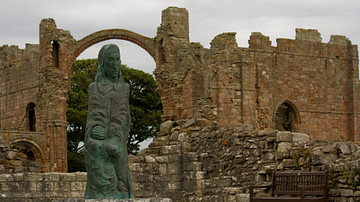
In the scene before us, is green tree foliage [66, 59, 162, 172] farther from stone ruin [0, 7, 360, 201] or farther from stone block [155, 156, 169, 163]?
stone block [155, 156, 169, 163]

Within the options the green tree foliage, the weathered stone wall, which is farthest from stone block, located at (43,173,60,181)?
the green tree foliage

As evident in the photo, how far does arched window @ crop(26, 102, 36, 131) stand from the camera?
140 feet

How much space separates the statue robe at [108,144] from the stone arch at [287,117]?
2569 centimetres

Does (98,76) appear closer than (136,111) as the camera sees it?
Yes

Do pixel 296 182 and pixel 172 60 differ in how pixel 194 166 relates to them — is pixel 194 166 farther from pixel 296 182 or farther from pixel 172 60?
pixel 172 60

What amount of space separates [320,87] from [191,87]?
7.05 m

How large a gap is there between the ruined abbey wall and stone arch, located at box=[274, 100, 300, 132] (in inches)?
1.6

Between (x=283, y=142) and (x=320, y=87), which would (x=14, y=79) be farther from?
(x=283, y=142)

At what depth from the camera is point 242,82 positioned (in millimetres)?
33031

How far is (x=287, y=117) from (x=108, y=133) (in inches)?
1046

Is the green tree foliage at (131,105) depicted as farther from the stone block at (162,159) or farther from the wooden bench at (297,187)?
the wooden bench at (297,187)

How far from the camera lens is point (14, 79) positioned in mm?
44188

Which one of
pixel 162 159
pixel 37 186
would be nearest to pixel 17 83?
pixel 162 159

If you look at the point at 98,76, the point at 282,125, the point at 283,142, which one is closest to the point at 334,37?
the point at 282,125
